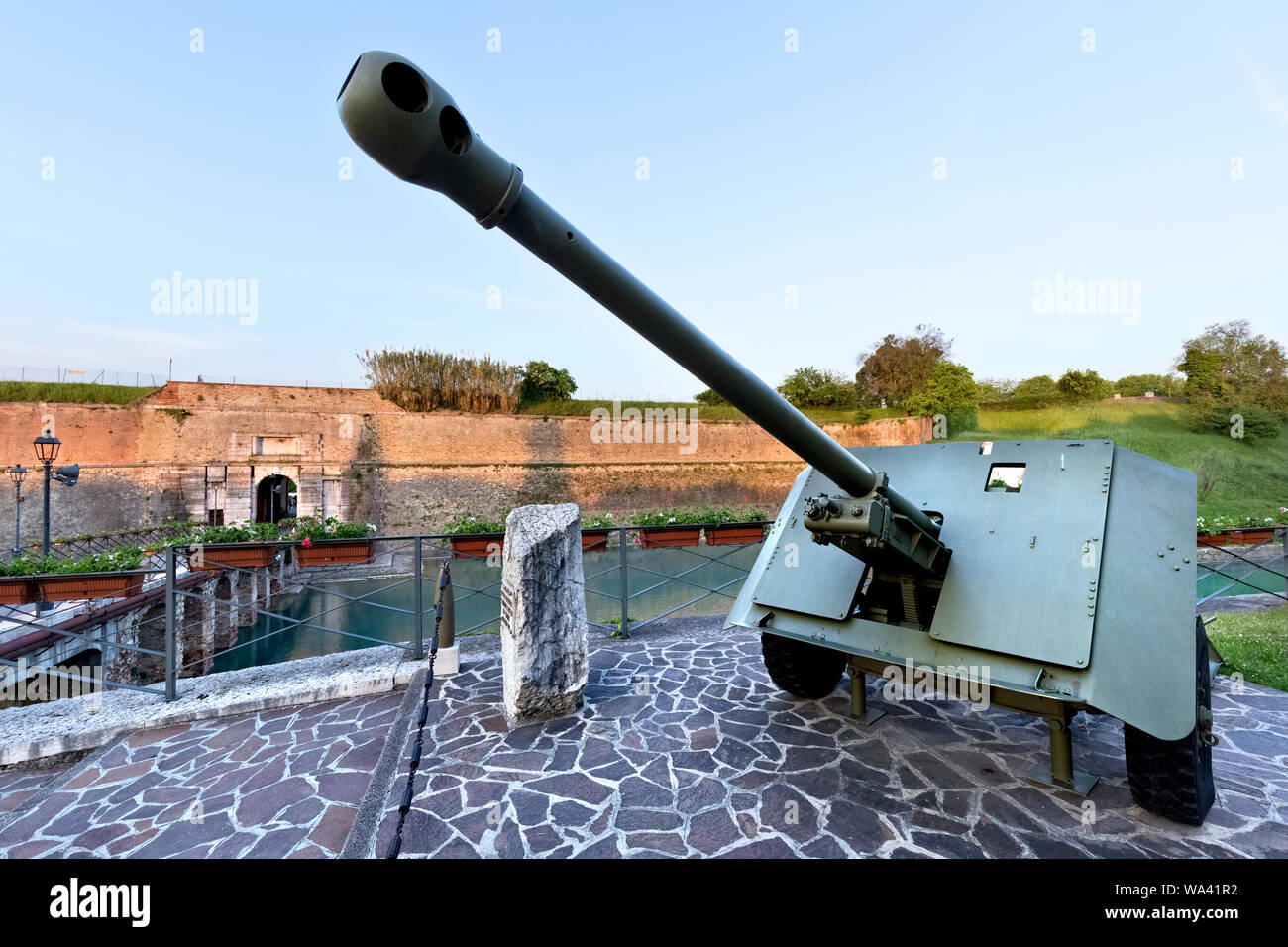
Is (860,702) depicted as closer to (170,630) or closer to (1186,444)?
(170,630)

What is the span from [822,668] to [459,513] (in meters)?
26.3

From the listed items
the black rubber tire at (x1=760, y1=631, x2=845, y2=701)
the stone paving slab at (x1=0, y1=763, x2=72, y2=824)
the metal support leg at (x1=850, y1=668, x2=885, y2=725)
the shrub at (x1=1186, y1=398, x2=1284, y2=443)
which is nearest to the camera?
the stone paving slab at (x1=0, y1=763, x2=72, y2=824)

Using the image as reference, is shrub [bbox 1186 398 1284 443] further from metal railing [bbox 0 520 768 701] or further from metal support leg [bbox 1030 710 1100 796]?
metal support leg [bbox 1030 710 1100 796]

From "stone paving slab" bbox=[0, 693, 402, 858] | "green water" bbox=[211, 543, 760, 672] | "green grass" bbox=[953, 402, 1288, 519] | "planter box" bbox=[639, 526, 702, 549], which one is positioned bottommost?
"green water" bbox=[211, 543, 760, 672]

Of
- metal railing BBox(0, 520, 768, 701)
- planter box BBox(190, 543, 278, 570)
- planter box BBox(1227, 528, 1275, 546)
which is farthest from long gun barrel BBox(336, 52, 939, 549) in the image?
planter box BBox(1227, 528, 1275, 546)

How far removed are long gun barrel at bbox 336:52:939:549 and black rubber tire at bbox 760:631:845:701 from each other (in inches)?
85.9

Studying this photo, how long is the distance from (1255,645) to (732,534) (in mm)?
5384

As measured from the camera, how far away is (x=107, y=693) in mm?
5316

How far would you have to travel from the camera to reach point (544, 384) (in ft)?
113

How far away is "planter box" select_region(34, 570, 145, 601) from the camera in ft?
21.1

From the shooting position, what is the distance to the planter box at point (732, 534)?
7859 millimetres

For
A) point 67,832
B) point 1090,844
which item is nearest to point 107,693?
point 67,832

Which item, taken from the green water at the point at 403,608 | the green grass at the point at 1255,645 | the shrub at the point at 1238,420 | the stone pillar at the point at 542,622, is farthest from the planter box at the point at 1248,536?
the shrub at the point at 1238,420
